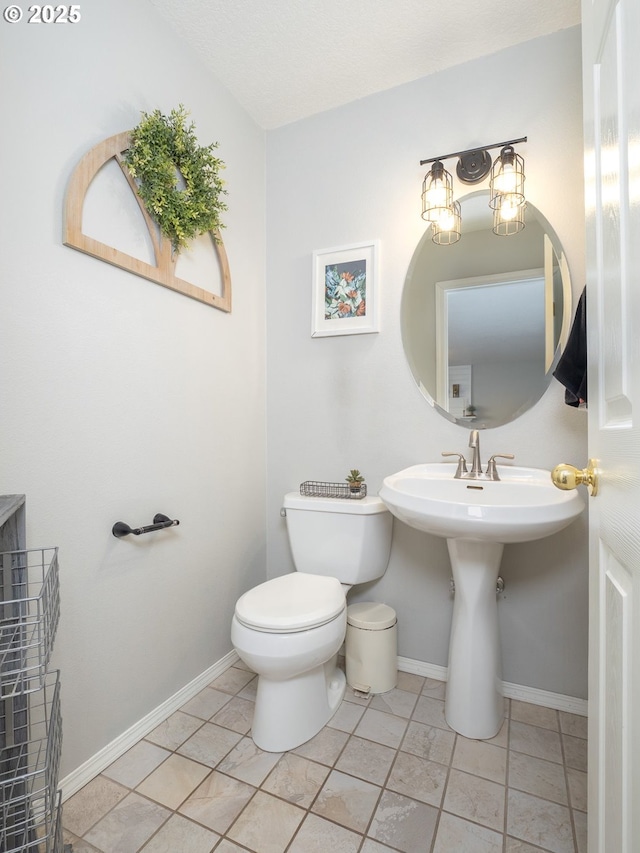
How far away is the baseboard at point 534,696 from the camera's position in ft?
5.42

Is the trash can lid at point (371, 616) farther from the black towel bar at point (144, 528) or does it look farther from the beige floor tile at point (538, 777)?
the black towel bar at point (144, 528)

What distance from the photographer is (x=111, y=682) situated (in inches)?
55.7

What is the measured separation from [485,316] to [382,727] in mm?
1611

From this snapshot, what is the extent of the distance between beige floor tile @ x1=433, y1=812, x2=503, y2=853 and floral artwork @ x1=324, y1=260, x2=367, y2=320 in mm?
1786

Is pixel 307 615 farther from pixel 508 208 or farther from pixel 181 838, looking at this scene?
pixel 508 208

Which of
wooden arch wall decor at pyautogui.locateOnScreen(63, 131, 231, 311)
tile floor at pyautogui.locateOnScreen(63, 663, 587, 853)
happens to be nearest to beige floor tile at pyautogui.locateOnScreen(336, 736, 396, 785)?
tile floor at pyautogui.locateOnScreen(63, 663, 587, 853)

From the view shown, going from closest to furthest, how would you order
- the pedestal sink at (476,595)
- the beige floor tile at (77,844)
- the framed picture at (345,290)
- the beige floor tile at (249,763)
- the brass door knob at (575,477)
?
1. the brass door knob at (575,477)
2. the beige floor tile at (77,844)
3. the beige floor tile at (249,763)
4. the pedestal sink at (476,595)
5. the framed picture at (345,290)

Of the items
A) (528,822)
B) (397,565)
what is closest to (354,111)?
(397,565)

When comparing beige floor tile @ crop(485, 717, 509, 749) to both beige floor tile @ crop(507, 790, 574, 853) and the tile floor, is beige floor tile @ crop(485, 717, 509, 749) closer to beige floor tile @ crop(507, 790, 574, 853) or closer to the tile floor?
the tile floor

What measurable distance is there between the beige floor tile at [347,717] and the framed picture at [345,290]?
5.05 feet

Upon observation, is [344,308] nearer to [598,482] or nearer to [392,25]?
[392,25]

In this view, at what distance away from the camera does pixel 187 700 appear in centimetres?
172

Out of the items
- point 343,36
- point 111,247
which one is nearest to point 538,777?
point 111,247

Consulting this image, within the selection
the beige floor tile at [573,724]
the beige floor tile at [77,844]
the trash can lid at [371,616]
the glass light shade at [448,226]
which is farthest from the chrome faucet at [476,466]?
the beige floor tile at [77,844]
